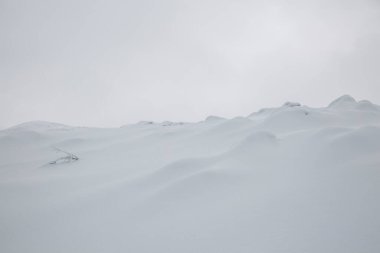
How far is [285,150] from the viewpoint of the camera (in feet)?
10.7

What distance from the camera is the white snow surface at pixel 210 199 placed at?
167cm

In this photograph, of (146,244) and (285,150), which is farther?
(285,150)

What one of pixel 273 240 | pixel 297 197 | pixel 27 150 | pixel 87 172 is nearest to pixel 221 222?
pixel 273 240

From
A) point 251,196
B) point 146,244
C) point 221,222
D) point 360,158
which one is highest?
point 360,158

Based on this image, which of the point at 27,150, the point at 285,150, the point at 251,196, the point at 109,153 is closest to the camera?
the point at 251,196

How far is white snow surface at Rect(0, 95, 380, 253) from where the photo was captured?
1672 millimetres

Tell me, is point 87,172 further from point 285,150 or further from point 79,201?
point 285,150

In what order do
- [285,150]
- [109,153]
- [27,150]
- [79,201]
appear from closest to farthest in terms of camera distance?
[79,201] < [285,150] < [109,153] < [27,150]

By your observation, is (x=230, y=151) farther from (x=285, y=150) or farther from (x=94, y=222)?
(x=94, y=222)

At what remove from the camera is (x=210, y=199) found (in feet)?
7.30

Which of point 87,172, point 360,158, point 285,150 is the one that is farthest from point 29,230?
point 360,158

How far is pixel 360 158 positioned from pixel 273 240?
1.77 meters

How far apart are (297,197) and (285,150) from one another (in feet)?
4.19

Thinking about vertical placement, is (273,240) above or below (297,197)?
below
